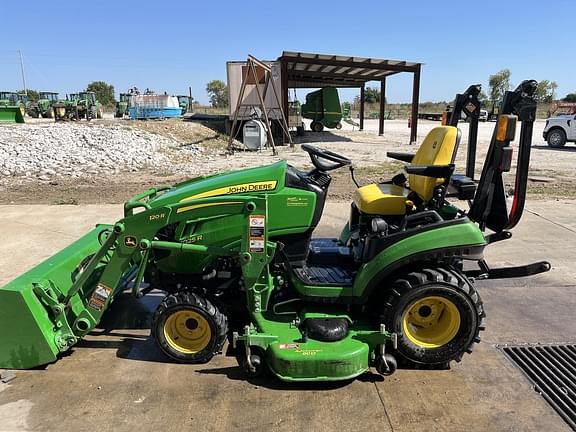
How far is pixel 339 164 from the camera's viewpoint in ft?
10.9

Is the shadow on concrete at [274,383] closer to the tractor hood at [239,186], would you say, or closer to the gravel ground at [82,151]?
the tractor hood at [239,186]

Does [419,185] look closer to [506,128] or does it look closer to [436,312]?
[506,128]

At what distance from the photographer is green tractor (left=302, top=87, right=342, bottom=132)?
2712 cm

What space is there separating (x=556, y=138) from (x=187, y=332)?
18.7m

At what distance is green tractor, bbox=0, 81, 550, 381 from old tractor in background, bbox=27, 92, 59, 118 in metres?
34.1

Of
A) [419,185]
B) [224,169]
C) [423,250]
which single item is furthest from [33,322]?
[224,169]

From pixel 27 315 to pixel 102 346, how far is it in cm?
66

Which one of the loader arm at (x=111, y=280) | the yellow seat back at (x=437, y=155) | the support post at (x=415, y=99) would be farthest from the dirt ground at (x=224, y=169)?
the loader arm at (x=111, y=280)

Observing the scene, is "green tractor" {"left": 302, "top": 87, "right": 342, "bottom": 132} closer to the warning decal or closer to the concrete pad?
the concrete pad

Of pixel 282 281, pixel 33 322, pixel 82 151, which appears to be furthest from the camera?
pixel 82 151

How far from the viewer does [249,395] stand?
279cm

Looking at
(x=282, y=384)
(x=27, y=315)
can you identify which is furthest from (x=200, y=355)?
(x=27, y=315)

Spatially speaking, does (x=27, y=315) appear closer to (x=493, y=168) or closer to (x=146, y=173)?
(x=493, y=168)

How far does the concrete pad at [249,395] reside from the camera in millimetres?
2551
